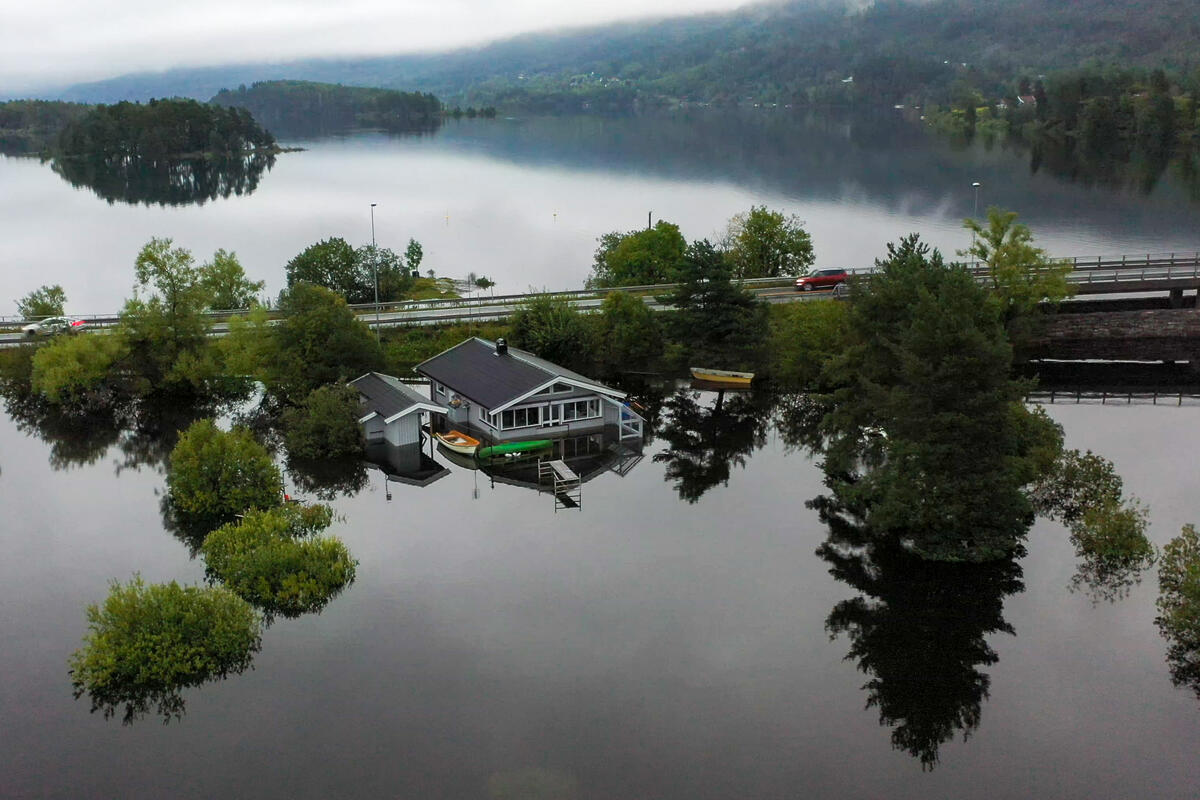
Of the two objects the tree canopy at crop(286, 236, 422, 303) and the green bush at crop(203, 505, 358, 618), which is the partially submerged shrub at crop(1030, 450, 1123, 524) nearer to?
the green bush at crop(203, 505, 358, 618)

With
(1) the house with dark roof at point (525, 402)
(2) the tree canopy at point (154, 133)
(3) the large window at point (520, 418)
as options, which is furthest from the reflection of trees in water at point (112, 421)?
(2) the tree canopy at point (154, 133)

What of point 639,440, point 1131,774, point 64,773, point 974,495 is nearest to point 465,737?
point 64,773

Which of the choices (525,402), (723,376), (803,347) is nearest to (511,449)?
(525,402)

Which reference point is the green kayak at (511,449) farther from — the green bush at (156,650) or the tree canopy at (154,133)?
the tree canopy at (154,133)

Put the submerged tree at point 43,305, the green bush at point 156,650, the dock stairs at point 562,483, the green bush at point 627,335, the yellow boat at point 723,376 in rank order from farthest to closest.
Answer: the submerged tree at point 43,305 < the green bush at point 627,335 < the yellow boat at point 723,376 < the dock stairs at point 562,483 < the green bush at point 156,650

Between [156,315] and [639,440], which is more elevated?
[156,315]

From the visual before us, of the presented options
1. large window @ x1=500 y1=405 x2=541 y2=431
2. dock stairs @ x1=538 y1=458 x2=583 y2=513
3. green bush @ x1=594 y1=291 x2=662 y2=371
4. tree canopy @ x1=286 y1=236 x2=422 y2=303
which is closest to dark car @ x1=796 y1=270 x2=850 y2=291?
green bush @ x1=594 y1=291 x2=662 y2=371

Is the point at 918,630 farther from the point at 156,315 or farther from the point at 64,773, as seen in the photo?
the point at 156,315
